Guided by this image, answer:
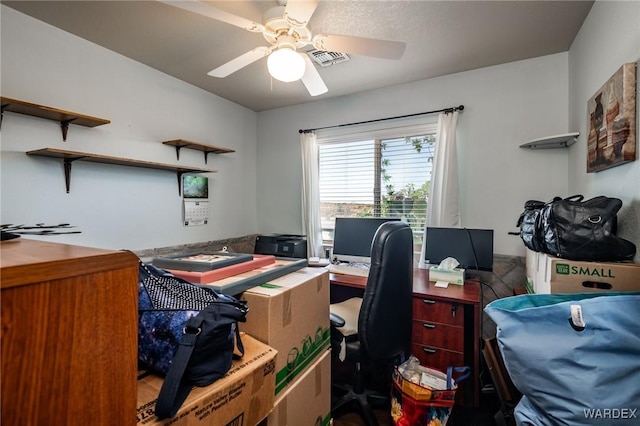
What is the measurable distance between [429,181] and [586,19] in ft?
4.66

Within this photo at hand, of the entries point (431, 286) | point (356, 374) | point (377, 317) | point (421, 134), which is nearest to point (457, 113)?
point (421, 134)

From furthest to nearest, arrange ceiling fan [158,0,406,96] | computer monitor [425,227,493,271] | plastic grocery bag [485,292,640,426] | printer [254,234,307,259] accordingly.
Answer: printer [254,234,307,259] < computer monitor [425,227,493,271] < ceiling fan [158,0,406,96] < plastic grocery bag [485,292,640,426]

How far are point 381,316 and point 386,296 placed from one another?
0.35ft

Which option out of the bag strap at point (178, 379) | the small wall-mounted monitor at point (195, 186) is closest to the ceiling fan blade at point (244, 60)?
the small wall-mounted monitor at point (195, 186)

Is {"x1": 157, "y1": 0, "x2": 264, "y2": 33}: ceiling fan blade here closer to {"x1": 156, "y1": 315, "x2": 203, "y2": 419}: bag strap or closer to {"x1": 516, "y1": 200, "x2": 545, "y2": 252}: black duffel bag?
{"x1": 156, "y1": 315, "x2": 203, "y2": 419}: bag strap

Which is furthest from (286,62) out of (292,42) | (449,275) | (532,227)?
(449,275)

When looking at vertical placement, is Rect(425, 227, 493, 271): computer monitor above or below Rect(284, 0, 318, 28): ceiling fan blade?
below

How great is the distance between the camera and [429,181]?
2.72 meters

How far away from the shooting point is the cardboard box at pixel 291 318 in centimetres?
98

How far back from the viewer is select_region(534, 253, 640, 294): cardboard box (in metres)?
1.13

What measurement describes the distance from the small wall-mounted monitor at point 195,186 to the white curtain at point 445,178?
2.15 m

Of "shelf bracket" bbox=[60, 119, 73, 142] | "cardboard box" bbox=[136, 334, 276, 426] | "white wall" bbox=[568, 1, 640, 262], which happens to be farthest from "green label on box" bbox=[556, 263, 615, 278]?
"shelf bracket" bbox=[60, 119, 73, 142]

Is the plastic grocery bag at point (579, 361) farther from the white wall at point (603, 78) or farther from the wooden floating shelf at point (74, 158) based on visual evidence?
the wooden floating shelf at point (74, 158)

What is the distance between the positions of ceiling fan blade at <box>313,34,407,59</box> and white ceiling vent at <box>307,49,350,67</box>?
2.13 feet
